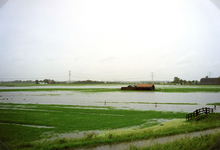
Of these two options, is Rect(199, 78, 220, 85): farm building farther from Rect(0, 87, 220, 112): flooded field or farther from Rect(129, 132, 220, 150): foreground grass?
Rect(129, 132, 220, 150): foreground grass

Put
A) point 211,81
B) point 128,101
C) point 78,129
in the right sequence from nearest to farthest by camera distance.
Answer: point 78,129 → point 128,101 → point 211,81

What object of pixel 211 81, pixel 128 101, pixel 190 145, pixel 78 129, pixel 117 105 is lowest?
pixel 128 101

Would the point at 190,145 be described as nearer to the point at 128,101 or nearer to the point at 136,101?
the point at 136,101

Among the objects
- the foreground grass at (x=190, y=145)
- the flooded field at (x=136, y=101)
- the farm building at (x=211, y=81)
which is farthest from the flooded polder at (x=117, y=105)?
the farm building at (x=211, y=81)

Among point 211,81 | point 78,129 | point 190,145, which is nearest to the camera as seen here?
point 190,145

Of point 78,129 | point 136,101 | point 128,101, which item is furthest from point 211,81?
point 78,129

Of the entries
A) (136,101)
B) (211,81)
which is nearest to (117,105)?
(136,101)

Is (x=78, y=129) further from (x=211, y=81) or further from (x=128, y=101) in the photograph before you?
(x=211, y=81)

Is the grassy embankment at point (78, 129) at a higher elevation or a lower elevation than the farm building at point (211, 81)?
lower

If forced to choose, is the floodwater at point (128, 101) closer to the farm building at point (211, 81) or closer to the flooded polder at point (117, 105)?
the flooded polder at point (117, 105)

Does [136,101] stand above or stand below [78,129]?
below

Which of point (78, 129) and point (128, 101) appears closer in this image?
point (78, 129)

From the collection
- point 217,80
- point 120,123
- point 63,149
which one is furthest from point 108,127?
point 217,80

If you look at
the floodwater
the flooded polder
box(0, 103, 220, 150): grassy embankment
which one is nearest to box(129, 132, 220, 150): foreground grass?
the flooded polder
